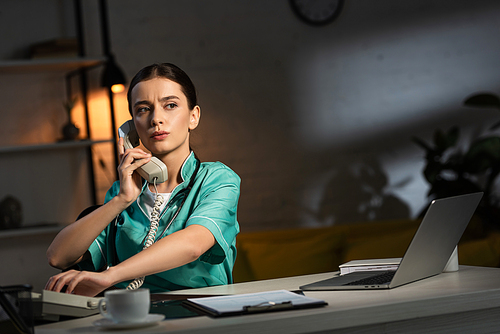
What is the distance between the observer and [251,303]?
1117 millimetres

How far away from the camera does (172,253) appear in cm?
135

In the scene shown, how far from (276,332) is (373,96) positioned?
3.40 metres

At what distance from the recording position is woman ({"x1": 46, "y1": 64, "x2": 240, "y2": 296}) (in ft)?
4.93

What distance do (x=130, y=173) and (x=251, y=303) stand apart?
563mm

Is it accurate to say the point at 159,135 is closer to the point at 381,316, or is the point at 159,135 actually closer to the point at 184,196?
the point at 184,196

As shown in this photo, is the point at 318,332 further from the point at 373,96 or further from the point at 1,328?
the point at 373,96

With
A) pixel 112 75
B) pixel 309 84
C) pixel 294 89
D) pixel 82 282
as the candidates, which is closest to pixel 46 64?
pixel 112 75

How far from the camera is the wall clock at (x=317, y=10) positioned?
4.03m

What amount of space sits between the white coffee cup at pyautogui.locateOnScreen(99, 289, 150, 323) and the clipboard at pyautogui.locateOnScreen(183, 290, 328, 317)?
14 cm

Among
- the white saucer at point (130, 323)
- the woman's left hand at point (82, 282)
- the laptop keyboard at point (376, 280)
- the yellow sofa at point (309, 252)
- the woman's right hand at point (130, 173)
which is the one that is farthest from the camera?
the yellow sofa at point (309, 252)

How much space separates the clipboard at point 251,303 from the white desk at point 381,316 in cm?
2

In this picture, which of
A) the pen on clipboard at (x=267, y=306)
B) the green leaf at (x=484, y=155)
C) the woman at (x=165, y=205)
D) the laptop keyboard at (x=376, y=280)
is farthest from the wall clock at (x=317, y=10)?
the pen on clipboard at (x=267, y=306)

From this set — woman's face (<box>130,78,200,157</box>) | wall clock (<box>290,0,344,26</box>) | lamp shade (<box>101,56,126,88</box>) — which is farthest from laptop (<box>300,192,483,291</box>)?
wall clock (<box>290,0,344,26</box>)

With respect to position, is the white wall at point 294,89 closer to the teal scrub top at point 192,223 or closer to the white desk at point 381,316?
the teal scrub top at point 192,223
